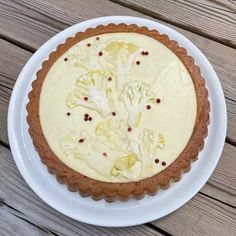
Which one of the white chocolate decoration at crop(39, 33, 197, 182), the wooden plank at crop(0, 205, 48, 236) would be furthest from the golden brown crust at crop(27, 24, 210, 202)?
the wooden plank at crop(0, 205, 48, 236)

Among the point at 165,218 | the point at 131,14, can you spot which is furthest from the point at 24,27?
the point at 165,218

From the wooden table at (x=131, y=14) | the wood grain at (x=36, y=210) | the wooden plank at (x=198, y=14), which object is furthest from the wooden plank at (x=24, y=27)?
the wood grain at (x=36, y=210)

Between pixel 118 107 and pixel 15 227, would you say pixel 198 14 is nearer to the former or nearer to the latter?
pixel 118 107

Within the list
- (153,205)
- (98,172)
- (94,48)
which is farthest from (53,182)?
(94,48)

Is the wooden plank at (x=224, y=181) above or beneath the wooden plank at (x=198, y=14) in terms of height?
beneath

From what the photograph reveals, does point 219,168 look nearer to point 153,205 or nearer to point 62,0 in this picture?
point 153,205

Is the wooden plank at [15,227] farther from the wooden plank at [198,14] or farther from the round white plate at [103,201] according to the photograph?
the wooden plank at [198,14]
